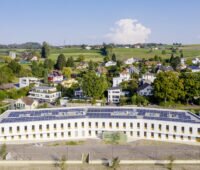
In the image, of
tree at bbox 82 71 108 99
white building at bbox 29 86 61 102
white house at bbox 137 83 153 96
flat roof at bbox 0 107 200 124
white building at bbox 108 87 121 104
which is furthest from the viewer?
white building at bbox 29 86 61 102

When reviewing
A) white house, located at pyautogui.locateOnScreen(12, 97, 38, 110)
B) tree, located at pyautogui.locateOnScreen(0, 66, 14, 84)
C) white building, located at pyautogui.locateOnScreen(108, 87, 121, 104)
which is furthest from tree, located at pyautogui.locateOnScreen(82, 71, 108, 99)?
tree, located at pyautogui.locateOnScreen(0, 66, 14, 84)

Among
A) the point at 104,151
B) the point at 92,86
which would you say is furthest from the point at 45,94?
the point at 104,151

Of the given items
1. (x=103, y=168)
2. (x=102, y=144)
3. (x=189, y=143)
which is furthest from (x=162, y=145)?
(x=103, y=168)

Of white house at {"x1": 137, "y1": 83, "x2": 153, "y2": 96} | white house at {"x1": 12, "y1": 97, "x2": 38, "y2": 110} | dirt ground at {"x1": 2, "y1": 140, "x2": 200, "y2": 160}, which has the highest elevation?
white house at {"x1": 137, "y1": 83, "x2": 153, "y2": 96}

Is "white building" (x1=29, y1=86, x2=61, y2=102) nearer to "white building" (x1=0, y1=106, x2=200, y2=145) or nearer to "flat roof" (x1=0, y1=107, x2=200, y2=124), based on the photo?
"flat roof" (x1=0, y1=107, x2=200, y2=124)

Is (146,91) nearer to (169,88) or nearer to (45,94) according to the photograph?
(169,88)

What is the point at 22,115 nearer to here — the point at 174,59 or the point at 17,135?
the point at 17,135

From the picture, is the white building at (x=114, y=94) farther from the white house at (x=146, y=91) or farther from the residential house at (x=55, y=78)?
the residential house at (x=55, y=78)

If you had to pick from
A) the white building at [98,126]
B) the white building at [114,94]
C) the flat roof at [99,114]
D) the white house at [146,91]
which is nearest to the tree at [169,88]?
the white house at [146,91]
